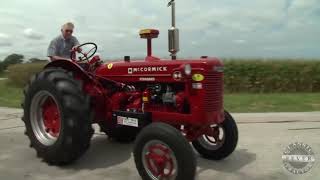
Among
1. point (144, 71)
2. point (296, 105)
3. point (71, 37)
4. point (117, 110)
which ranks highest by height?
point (71, 37)

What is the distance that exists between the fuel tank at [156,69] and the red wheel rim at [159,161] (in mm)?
883

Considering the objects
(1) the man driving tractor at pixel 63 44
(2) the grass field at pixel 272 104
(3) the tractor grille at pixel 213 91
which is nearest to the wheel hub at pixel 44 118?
(1) the man driving tractor at pixel 63 44

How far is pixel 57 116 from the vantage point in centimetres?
661

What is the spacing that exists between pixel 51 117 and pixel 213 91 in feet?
7.70

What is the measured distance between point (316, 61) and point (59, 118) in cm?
1588

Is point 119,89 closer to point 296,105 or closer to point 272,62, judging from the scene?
point 296,105

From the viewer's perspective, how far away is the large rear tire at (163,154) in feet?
16.5

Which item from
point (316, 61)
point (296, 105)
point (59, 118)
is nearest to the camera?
point (59, 118)

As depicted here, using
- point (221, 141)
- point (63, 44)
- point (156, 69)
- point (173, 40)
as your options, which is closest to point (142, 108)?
point (156, 69)

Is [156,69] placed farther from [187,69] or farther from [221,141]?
[221,141]

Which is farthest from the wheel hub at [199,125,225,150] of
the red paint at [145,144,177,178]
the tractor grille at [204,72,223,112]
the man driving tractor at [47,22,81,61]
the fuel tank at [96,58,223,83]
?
the man driving tractor at [47,22,81,61]

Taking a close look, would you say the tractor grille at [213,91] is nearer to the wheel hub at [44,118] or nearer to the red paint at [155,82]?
the red paint at [155,82]

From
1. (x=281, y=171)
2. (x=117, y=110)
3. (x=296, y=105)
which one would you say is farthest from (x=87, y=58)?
(x=296, y=105)

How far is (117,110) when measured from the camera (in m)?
6.47
